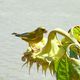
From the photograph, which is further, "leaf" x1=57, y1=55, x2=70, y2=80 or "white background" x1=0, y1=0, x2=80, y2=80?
"white background" x1=0, y1=0, x2=80, y2=80

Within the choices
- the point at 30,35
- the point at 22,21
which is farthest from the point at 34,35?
the point at 22,21

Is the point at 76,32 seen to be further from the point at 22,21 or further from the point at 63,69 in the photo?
the point at 22,21

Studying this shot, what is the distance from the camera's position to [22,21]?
6.52 metres

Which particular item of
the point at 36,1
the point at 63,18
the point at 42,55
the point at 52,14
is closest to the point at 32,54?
the point at 42,55

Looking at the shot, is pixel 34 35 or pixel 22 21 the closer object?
pixel 34 35

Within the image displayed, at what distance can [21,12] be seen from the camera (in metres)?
7.30

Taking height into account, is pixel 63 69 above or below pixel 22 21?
below

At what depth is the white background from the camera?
4.02 m

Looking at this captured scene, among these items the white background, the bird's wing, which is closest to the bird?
the bird's wing

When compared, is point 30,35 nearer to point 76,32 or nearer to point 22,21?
point 76,32

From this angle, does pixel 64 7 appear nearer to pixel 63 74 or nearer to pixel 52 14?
pixel 52 14

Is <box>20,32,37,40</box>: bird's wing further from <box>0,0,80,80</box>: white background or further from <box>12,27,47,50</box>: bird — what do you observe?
<box>0,0,80,80</box>: white background

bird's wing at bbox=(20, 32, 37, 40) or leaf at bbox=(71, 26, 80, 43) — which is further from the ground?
leaf at bbox=(71, 26, 80, 43)

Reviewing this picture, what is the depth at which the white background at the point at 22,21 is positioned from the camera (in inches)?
158
